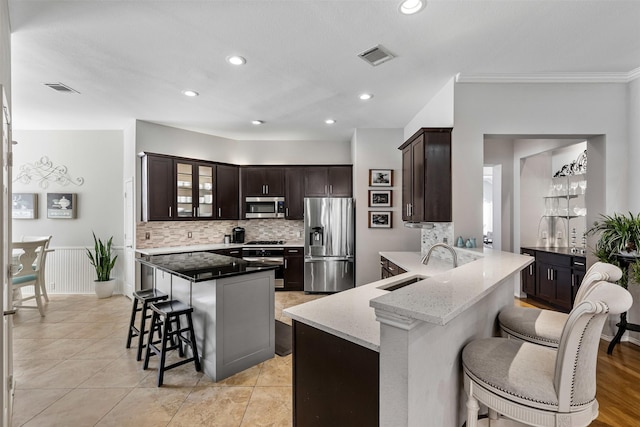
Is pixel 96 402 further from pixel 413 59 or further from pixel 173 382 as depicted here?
pixel 413 59

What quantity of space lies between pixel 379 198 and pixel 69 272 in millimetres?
5624

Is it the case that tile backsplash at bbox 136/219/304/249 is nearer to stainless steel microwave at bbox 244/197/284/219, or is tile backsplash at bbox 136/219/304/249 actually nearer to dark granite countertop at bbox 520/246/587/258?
stainless steel microwave at bbox 244/197/284/219

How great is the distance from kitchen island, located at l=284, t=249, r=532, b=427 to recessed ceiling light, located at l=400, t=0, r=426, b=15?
5.99ft

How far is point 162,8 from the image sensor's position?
2.07m

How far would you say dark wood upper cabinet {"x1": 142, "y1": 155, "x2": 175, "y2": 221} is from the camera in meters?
4.60

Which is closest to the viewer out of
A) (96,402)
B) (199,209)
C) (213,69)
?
(96,402)

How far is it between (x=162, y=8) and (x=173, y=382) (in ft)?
9.66

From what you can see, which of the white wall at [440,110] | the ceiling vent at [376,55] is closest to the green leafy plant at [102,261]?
the ceiling vent at [376,55]

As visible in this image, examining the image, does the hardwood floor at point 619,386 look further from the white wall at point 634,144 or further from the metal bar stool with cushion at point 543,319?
the white wall at point 634,144

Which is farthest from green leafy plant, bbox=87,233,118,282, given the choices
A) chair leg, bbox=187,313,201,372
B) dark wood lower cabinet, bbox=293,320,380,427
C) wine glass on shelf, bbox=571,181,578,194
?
wine glass on shelf, bbox=571,181,578,194

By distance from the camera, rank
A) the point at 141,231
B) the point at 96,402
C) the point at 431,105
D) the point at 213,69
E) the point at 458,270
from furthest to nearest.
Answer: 1. the point at 141,231
2. the point at 431,105
3. the point at 213,69
4. the point at 96,402
5. the point at 458,270

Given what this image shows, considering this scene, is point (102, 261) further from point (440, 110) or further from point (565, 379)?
point (565, 379)

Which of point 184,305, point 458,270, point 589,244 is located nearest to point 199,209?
→ point 184,305

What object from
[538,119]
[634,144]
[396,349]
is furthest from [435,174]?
[396,349]
